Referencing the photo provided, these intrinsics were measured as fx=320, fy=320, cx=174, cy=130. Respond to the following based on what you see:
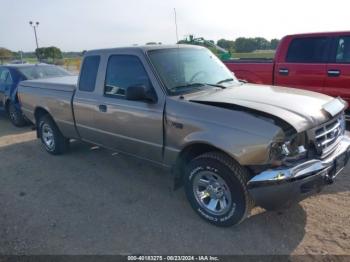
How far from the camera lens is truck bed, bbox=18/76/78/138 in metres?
5.25

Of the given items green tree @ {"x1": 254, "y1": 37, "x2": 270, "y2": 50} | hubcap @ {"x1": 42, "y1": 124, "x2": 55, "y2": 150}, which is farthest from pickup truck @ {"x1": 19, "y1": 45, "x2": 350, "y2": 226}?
green tree @ {"x1": 254, "y1": 37, "x2": 270, "y2": 50}

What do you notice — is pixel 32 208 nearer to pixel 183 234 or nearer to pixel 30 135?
pixel 183 234

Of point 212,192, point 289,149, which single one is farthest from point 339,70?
point 212,192

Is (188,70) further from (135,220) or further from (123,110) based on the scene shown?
(135,220)

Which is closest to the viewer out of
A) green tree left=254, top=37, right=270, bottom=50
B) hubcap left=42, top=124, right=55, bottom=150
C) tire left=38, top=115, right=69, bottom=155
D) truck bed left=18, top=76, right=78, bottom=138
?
truck bed left=18, top=76, right=78, bottom=138

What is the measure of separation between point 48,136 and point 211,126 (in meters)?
4.04

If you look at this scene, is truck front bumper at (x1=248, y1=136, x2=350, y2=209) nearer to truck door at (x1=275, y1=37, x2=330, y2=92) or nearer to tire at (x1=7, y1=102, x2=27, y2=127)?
truck door at (x1=275, y1=37, x2=330, y2=92)

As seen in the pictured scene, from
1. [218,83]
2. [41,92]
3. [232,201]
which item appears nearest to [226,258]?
[232,201]

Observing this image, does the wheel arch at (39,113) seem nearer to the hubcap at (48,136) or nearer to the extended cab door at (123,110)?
the hubcap at (48,136)

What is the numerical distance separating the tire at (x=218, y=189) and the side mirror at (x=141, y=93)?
2.96 ft

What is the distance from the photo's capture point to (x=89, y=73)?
477 cm

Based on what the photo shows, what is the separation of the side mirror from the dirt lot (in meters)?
1.33

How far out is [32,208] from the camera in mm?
4066

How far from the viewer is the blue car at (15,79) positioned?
845 centimetres
